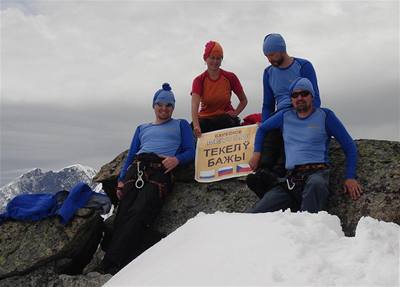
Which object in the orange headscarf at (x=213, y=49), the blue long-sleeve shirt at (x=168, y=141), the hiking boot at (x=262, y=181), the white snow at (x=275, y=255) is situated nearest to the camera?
the white snow at (x=275, y=255)

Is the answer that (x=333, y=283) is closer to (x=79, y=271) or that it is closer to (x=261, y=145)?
(x=261, y=145)

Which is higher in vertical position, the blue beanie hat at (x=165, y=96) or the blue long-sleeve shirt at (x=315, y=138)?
the blue beanie hat at (x=165, y=96)

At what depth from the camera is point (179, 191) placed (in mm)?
8680

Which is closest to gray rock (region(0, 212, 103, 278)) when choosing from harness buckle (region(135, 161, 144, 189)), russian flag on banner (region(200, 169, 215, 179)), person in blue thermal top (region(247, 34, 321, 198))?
harness buckle (region(135, 161, 144, 189))

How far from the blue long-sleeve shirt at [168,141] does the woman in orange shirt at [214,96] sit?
1.99 ft

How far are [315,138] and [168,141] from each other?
2.86 meters

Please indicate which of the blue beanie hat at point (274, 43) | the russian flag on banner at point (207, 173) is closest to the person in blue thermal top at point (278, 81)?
the blue beanie hat at point (274, 43)

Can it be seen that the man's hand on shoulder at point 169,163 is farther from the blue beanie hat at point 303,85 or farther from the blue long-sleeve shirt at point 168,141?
the blue beanie hat at point 303,85

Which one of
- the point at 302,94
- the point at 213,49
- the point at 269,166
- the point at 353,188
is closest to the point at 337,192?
the point at 353,188

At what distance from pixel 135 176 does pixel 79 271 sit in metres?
2.24

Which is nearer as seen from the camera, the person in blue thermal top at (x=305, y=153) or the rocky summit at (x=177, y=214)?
the person in blue thermal top at (x=305, y=153)

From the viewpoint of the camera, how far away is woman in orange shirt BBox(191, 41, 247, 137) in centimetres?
890

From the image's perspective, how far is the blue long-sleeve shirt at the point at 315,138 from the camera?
6.53 metres

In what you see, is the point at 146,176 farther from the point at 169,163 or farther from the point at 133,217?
the point at 133,217
